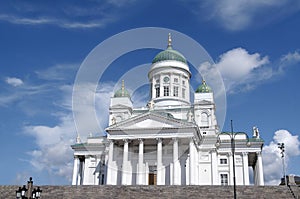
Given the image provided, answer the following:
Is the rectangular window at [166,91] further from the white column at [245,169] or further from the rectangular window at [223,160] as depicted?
the white column at [245,169]

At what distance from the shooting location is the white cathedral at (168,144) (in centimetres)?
4847

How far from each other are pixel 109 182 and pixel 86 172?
1029 cm

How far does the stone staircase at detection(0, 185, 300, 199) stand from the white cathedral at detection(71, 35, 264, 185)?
969 centimetres

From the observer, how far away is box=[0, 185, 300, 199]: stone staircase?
3312cm

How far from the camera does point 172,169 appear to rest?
4900cm

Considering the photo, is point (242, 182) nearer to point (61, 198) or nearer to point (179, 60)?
point (179, 60)

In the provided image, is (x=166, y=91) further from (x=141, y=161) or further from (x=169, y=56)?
(x=141, y=161)

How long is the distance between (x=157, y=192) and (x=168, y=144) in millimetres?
16389

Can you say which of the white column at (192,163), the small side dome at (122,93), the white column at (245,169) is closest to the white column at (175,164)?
the white column at (192,163)

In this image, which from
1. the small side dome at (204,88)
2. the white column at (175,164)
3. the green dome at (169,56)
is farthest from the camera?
the green dome at (169,56)

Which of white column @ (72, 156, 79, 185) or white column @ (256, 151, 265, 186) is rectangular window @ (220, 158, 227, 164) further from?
white column @ (72, 156, 79, 185)

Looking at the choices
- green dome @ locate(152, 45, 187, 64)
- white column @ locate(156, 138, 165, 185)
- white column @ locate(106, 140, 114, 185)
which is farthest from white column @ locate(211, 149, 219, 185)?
green dome @ locate(152, 45, 187, 64)

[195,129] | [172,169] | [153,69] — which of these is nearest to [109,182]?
[172,169]

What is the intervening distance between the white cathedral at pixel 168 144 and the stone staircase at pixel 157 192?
9.69 m
